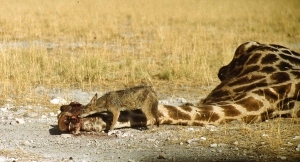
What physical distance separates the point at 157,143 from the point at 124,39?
10113mm

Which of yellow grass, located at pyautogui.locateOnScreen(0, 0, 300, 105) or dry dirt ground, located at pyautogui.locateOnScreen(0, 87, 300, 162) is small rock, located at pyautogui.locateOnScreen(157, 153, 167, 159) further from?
yellow grass, located at pyautogui.locateOnScreen(0, 0, 300, 105)

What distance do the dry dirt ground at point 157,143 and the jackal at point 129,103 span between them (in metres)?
0.23

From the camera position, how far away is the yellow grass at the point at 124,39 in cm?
1035

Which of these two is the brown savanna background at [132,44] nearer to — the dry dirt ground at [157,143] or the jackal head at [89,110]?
the dry dirt ground at [157,143]

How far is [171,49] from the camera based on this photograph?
14141 millimetres

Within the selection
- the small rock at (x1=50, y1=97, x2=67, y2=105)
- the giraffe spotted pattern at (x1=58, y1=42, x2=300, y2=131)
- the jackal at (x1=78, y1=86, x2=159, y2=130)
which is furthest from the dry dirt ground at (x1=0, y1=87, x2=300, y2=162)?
the small rock at (x1=50, y1=97, x2=67, y2=105)

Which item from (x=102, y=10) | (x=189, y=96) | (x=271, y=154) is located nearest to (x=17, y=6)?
(x=102, y=10)

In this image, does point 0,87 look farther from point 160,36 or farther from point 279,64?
point 160,36

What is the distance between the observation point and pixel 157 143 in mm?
6137

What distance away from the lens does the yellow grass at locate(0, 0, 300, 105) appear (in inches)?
408

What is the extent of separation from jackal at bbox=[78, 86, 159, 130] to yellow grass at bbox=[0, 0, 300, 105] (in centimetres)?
252

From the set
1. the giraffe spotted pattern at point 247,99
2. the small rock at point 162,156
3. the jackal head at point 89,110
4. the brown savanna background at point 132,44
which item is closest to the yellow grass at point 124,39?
the brown savanna background at point 132,44

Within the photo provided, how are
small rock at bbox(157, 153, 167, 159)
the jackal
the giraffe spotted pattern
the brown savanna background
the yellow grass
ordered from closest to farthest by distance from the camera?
small rock at bbox(157, 153, 167, 159), the jackal, the giraffe spotted pattern, the brown savanna background, the yellow grass

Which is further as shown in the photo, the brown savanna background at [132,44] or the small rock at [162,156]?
the brown savanna background at [132,44]
